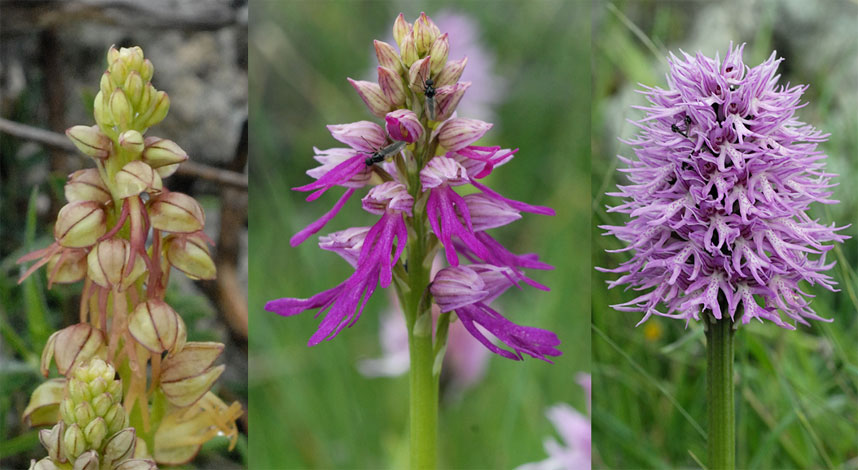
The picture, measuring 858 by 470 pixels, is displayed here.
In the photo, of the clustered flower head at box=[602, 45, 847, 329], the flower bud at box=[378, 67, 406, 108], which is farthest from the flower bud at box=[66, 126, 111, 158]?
the clustered flower head at box=[602, 45, 847, 329]

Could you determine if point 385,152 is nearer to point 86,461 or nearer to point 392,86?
point 392,86

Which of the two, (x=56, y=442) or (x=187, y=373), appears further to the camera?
(x=187, y=373)

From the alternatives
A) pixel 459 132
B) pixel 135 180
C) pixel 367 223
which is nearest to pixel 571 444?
pixel 459 132

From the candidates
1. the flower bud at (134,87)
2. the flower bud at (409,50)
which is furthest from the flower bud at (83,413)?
the flower bud at (409,50)

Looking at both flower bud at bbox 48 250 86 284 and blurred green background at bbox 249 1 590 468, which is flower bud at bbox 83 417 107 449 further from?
blurred green background at bbox 249 1 590 468

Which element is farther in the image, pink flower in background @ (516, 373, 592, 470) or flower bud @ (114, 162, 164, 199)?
pink flower in background @ (516, 373, 592, 470)

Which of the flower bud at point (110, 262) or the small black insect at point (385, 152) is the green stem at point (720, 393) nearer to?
the small black insect at point (385, 152)

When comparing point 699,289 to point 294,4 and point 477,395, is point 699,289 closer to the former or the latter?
point 477,395
